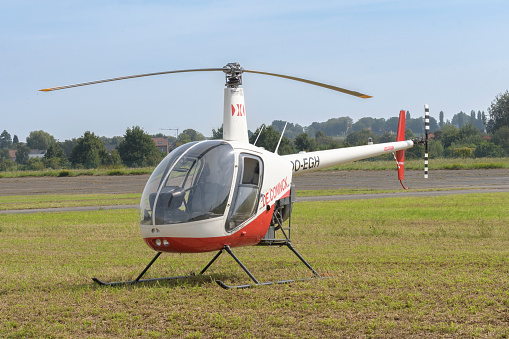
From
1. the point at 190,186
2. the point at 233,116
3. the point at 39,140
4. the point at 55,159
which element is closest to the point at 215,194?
the point at 190,186

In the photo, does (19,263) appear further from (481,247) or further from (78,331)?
(481,247)

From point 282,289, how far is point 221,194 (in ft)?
5.73

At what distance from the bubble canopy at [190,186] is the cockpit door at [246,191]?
0.66 ft

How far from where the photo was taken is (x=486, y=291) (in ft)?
27.2

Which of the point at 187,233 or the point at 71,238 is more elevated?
the point at 187,233

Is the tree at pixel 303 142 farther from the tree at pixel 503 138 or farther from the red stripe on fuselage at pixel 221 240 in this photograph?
the red stripe on fuselage at pixel 221 240

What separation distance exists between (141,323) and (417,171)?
51.4 m

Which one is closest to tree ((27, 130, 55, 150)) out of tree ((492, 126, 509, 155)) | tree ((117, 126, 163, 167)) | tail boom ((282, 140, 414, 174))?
tree ((117, 126, 163, 167))

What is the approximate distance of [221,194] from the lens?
27.8 feet

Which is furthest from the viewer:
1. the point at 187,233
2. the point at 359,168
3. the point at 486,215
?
the point at 359,168

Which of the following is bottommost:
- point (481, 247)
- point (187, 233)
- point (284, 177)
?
point (481, 247)

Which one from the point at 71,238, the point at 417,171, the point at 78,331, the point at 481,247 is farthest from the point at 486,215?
the point at 417,171

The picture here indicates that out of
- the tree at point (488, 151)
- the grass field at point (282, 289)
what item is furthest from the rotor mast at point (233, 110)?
the tree at point (488, 151)

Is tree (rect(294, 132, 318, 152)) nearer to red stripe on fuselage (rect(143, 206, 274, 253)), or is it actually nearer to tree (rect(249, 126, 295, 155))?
tree (rect(249, 126, 295, 155))
